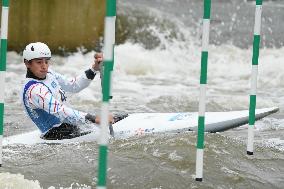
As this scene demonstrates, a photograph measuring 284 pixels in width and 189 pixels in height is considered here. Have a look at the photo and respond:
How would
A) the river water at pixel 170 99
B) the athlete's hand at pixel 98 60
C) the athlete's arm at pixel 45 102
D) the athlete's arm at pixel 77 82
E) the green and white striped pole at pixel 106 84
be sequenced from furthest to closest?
the athlete's arm at pixel 77 82 → the athlete's hand at pixel 98 60 → the athlete's arm at pixel 45 102 → the river water at pixel 170 99 → the green and white striped pole at pixel 106 84

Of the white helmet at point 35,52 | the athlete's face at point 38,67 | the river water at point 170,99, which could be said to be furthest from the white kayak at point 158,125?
the white helmet at point 35,52

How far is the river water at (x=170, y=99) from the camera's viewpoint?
5258mm

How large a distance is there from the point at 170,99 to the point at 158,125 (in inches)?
150

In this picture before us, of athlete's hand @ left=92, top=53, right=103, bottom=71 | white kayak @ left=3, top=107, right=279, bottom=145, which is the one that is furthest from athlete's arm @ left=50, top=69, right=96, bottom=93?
white kayak @ left=3, top=107, right=279, bottom=145

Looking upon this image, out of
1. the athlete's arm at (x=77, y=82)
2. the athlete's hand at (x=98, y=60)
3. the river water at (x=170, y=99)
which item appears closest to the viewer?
the river water at (x=170, y=99)

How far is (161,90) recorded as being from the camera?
40.0 feet

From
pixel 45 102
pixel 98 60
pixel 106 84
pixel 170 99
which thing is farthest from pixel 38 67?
pixel 170 99

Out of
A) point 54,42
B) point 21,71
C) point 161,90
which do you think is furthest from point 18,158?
point 54,42

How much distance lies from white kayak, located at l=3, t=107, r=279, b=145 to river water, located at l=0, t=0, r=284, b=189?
0.59ft

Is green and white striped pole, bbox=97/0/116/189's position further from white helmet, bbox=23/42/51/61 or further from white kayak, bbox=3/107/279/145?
white kayak, bbox=3/107/279/145

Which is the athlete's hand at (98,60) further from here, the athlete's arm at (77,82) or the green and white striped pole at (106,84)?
the green and white striped pole at (106,84)

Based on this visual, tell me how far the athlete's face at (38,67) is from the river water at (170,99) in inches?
27.1

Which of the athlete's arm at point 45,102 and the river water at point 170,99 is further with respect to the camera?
the athlete's arm at point 45,102

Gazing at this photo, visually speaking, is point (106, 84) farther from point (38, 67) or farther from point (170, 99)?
point (170, 99)
